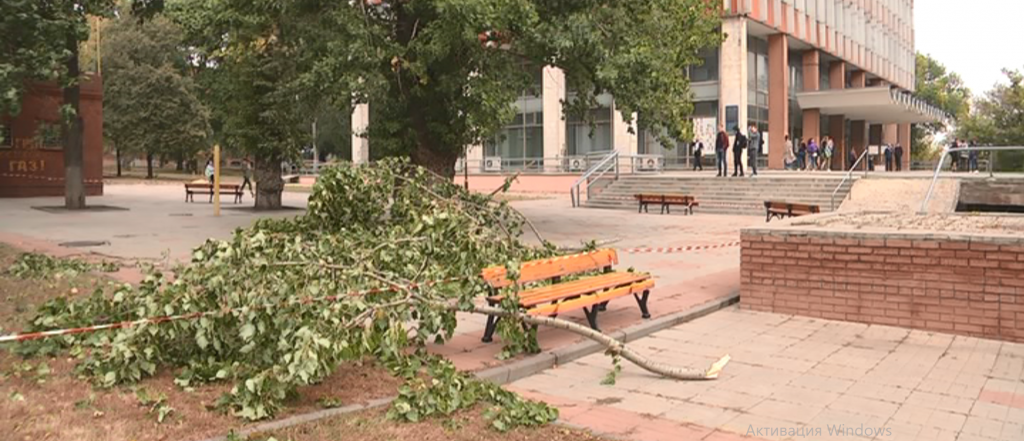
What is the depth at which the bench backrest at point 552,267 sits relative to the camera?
682 cm

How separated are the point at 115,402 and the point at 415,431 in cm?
189

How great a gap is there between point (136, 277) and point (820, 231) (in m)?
8.21

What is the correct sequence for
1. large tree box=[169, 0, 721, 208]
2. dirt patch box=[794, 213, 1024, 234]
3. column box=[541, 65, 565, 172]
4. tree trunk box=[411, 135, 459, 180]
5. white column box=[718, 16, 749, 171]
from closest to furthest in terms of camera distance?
dirt patch box=[794, 213, 1024, 234]
large tree box=[169, 0, 721, 208]
tree trunk box=[411, 135, 459, 180]
white column box=[718, 16, 749, 171]
column box=[541, 65, 565, 172]

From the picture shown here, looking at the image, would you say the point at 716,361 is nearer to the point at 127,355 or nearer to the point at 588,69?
the point at 127,355

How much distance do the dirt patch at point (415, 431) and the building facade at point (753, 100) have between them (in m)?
30.0

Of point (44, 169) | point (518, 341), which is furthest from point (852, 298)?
point (44, 169)

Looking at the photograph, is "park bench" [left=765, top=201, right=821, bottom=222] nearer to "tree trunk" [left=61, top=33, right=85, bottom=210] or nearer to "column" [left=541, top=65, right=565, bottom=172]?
"tree trunk" [left=61, top=33, right=85, bottom=210]

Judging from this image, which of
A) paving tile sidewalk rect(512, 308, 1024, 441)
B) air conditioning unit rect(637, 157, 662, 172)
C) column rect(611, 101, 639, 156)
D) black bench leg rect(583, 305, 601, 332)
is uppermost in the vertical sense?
column rect(611, 101, 639, 156)

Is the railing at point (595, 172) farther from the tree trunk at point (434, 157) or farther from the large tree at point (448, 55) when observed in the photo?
the tree trunk at point (434, 157)

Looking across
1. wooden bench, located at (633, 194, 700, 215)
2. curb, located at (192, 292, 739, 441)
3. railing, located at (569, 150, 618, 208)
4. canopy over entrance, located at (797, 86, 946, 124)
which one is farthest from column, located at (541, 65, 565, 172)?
curb, located at (192, 292, 739, 441)

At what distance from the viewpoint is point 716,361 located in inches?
260

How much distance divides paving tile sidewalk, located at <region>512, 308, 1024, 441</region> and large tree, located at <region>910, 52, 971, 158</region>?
74074 mm

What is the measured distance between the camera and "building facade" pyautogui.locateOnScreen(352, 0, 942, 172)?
1507 inches

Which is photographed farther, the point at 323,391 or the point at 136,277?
the point at 136,277
